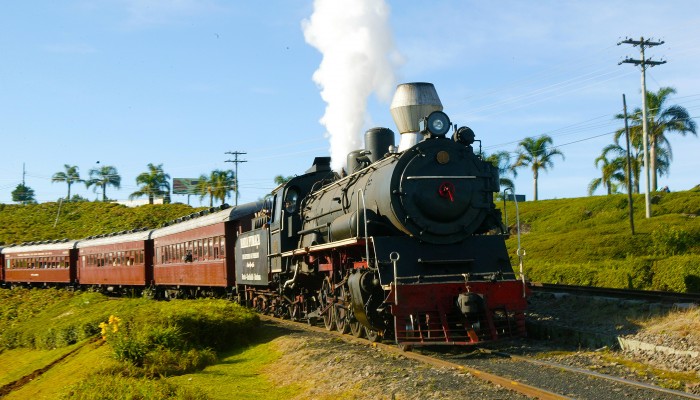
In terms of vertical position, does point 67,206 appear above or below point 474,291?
above

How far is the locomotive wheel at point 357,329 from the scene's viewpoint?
1304cm

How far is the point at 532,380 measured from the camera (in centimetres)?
873

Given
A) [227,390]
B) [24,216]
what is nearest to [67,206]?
[24,216]

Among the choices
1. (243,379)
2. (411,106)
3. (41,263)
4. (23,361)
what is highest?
(411,106)

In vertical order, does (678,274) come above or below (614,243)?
below

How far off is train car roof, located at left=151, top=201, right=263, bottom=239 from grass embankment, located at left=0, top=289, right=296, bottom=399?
14.9ft

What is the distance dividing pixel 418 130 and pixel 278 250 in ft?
17.0

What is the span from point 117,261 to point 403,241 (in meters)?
24.5

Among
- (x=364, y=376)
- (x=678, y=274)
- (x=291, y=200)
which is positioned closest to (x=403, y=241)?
(x=364, y=376)

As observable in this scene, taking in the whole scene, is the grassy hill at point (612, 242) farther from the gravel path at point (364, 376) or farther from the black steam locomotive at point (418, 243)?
the gravel path at point (364, 376)

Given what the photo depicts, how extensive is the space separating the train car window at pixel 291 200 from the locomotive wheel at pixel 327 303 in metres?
2.67

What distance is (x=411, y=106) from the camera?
13.6 meters

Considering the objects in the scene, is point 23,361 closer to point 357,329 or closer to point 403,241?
point 357,329

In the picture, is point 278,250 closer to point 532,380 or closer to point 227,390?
point 227,390
